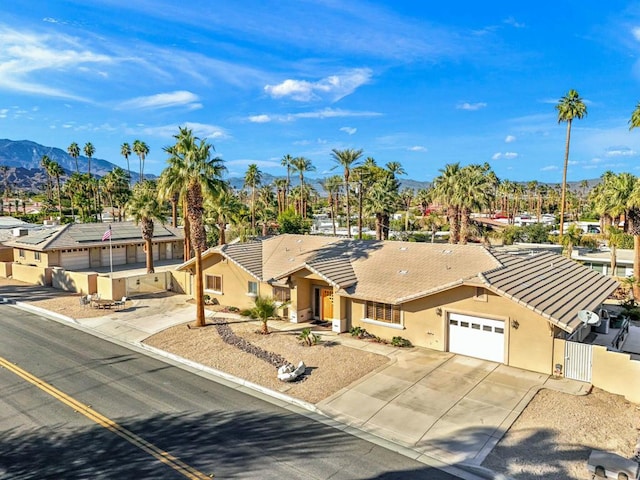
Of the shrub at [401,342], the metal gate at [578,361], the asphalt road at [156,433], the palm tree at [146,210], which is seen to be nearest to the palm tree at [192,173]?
the asphalt road at [156,433]

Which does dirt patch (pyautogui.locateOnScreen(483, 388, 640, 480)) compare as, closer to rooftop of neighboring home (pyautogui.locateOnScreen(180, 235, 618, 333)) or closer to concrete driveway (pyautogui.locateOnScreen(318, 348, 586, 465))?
concrete driveway (pyautogui.locateOnScreen(318, 348, 586, 465))

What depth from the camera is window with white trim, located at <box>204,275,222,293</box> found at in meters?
29.4

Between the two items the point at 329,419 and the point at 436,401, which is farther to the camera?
the point at 436,401

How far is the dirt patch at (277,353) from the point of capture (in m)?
16.3

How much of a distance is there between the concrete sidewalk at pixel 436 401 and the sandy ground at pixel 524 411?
1.54 feet

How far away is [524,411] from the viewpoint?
14000mm

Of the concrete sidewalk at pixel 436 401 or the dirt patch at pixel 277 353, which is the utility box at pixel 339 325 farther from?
the dirt patch at pixel 277 353

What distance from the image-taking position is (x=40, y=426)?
13.3m

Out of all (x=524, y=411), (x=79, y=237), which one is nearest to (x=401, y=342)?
(x=524, y=411)

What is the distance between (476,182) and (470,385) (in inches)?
1082

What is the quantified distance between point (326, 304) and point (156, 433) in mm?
13047

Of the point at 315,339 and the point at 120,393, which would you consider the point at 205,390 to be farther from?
the point at 315,339

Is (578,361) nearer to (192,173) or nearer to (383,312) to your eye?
(383,312)

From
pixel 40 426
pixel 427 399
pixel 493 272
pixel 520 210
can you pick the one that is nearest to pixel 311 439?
pixel 427 399
